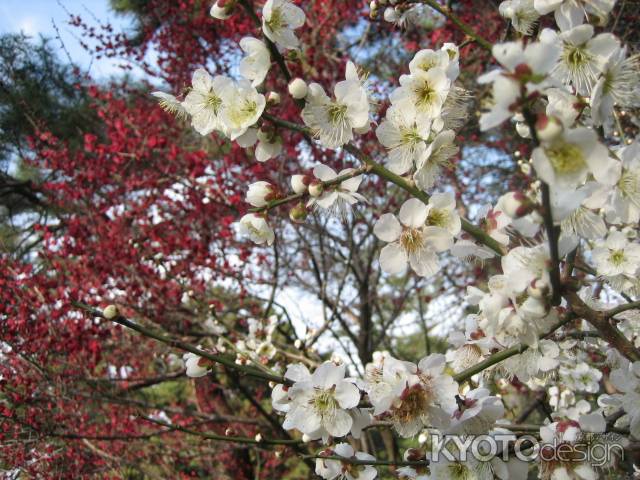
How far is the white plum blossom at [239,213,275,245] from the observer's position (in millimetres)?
1246

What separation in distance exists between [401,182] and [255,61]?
0.47 meters

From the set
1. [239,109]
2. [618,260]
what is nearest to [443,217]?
[239,109]

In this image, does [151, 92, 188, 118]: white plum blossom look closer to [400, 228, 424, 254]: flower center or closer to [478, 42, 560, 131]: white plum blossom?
[400, 228, 424, 254]: flower center

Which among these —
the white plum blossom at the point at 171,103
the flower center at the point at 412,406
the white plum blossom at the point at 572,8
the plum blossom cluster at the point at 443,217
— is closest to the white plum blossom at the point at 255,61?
the plum blossom cluster at the point at 443,217

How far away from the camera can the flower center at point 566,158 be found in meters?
0.77

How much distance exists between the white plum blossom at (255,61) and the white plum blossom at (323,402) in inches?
29.0

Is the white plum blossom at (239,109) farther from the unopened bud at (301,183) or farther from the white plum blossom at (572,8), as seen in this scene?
the white plum blossom at (572,8)

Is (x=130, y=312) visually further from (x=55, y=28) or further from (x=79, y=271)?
(x=55, y=28)

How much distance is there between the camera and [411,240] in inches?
46.8

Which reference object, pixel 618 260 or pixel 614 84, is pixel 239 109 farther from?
pixel 618 260

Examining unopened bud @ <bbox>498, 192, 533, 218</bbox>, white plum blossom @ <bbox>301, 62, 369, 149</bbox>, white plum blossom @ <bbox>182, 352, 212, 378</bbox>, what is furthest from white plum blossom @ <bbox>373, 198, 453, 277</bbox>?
white plum blossom @ <bbox>182, 352, 212, 378</bbox>

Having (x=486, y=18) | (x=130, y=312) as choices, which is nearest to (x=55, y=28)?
(x=130, y=312)

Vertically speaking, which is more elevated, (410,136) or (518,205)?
(410,136)

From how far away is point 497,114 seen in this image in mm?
729
